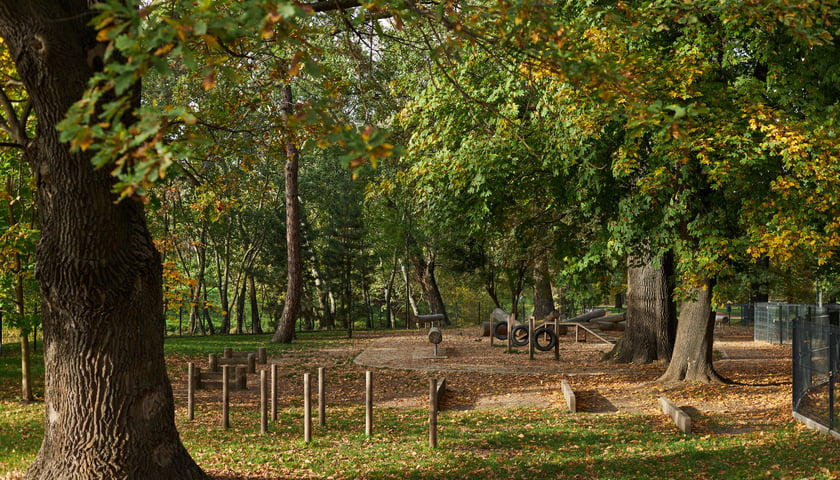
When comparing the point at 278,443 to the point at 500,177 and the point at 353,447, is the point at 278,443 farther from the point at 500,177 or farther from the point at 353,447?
the point at 500,177

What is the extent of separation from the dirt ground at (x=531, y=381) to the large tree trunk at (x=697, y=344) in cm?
43

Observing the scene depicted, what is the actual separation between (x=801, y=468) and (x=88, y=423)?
24.6ft

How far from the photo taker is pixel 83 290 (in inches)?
245

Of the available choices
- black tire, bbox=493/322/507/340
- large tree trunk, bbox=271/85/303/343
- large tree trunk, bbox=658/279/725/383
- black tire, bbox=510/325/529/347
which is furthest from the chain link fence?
large tree trunk, bbox=271/85/303/343

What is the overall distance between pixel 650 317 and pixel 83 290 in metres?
15.3

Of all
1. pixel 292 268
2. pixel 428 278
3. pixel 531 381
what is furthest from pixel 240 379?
pixel 428 278

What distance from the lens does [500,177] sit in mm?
14664

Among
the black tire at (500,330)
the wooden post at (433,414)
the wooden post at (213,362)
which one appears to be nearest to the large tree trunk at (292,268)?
the black tire at (500,330)

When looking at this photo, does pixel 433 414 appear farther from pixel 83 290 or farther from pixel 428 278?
pixel 428 278

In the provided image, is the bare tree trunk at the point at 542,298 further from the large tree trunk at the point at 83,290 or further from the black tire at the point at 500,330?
the large tree trunk at the point at 83,290

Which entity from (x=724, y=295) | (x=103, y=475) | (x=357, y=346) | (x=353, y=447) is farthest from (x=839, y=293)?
(x=103, y=475)

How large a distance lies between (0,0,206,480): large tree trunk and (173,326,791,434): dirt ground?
23.4ft

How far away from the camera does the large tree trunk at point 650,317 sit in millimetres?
18578

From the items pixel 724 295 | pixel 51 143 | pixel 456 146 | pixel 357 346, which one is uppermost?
pixel 456 146
